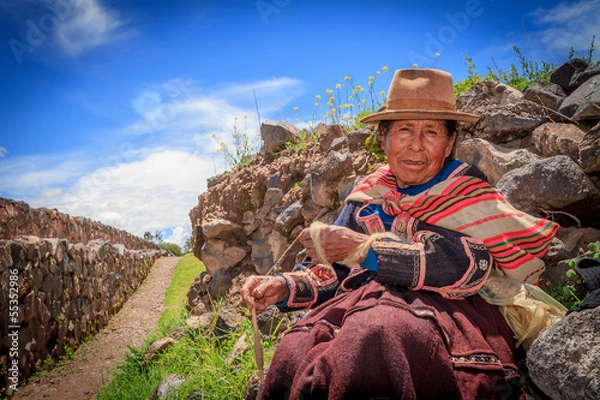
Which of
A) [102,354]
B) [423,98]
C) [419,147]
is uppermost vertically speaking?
[423,98]

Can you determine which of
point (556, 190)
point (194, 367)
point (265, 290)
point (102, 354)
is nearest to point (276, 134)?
point (194, 367)

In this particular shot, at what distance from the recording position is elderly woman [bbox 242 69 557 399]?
5.66 feet

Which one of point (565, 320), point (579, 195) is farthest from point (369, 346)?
point (579, 195)

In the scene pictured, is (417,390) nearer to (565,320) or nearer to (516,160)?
(565,320)

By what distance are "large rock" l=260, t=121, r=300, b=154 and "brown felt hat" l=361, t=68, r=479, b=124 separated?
5.08 meters

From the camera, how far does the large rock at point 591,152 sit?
10.2 feet

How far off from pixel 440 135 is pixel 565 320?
3.66 ft

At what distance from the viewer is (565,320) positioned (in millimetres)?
1727

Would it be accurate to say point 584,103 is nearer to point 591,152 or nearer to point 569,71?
point 591,152

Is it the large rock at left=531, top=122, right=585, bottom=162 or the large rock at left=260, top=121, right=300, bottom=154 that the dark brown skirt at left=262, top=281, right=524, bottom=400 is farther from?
the large rock at left=260, top=121, right=300, bottom=154

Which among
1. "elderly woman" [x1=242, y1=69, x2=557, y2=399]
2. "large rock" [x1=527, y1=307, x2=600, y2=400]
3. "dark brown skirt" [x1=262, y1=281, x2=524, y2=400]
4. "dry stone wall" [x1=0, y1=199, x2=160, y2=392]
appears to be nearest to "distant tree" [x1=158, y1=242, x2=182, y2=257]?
"dry stone wall" [x1=0, y1=199, x2=160, y2=392]

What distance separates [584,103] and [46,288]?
9.11m

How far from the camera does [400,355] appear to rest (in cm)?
167

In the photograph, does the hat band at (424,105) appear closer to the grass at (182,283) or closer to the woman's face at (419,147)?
the woman's face at (419,147)
